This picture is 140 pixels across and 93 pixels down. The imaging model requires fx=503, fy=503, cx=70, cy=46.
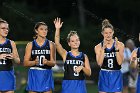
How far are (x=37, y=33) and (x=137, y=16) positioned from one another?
21.1 metres

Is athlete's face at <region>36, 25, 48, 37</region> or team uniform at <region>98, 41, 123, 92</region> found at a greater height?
athlete's face at <region>36, 25, 48, 37</region>

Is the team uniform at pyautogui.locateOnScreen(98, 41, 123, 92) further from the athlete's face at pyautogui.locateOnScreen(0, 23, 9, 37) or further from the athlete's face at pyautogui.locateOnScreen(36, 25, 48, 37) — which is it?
the athlete's face at pyautogui.locateOnScreen(0, 23, 9, 37)

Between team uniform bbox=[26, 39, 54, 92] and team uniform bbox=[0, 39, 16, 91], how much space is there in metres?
0.36

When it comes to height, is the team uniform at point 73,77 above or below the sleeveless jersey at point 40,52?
below

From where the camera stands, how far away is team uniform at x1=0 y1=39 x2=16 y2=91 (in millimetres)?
9109

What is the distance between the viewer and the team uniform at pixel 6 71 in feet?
29.9

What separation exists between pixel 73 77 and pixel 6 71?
1.23 m

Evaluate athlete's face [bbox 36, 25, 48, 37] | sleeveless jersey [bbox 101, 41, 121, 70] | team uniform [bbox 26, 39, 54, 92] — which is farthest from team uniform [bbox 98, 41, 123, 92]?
athlete's face [bbox 36, 25, 48, 37]

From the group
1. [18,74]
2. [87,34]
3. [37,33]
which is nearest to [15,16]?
[87,34]

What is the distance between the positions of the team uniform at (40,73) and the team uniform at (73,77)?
1.09 feet

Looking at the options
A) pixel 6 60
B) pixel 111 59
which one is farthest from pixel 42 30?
pixel 111 59

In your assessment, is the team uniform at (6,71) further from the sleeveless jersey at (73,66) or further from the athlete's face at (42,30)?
the sleeveless jersey at (73,66)

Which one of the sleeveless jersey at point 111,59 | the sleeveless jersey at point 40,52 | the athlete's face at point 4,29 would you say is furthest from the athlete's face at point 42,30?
the sleeveless jersey at point 111,59

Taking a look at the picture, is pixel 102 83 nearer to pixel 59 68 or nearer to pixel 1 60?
pixel 1 60
